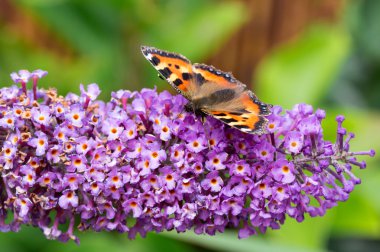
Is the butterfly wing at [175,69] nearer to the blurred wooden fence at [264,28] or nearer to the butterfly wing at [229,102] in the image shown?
the butterfly wing at [229,102]

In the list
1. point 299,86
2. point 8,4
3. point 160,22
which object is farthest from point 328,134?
point 8,4

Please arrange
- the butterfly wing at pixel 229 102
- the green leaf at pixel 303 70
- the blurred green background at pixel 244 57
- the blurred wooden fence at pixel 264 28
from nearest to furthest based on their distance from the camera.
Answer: the butterfly wing at pixel 229 102
the blurred green background at pixel 244 57
the green leaf at pixel 303 70
the blurred wooden fence at pixel 264 28

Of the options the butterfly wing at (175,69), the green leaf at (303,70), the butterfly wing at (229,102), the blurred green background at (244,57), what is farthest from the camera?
the green leaf at (303,70)

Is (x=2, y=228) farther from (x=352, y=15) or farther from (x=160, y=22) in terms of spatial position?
(x=352, y=15)

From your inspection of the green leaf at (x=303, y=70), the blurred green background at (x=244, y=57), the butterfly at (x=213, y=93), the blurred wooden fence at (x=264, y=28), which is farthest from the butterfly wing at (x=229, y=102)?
the blurred wooden fence at (x=264, y=28)

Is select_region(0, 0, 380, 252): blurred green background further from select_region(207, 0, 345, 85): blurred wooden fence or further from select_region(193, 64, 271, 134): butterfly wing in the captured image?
select_region(193, 64, 271, 134): butterfly wing

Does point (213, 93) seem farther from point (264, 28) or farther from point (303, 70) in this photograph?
point (264, 28)
